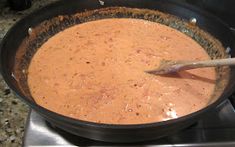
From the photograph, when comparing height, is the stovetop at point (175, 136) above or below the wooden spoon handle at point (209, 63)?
below

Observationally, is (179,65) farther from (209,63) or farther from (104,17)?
(104,17)

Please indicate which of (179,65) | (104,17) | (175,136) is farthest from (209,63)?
(104,17)

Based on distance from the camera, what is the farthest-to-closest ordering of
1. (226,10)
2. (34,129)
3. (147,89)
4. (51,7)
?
(226,10) → (51,7) → (147,89) → (34,129)

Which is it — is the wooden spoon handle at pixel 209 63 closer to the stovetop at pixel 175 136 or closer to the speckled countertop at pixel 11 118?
the stovetop at pixel 175 136

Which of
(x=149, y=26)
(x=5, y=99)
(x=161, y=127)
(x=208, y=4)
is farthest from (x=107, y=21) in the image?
Answer: (x=161, y=127)

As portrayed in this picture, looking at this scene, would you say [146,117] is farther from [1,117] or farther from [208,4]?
[208,4]

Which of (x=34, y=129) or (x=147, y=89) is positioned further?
(x=147, y=89)

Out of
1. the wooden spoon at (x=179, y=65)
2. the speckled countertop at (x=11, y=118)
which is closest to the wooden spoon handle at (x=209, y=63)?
the wooden spoon at (x=179, y=65)
